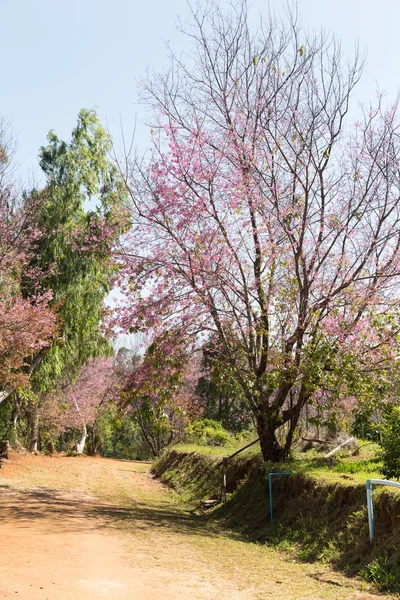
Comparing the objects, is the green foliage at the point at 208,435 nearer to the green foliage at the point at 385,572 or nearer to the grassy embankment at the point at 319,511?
the grassy embankment at the point at 319,511

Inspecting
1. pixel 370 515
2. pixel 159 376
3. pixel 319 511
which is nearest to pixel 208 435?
pixel 159 376

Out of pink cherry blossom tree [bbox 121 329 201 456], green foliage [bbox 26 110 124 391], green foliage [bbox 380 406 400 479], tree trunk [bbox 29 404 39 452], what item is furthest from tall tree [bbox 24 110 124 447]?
green foliage [bbox 380 406 400 479]

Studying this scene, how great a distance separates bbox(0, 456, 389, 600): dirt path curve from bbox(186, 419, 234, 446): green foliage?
860 cm

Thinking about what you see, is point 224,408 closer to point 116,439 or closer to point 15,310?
point 116,439

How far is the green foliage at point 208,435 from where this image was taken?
21.5 m

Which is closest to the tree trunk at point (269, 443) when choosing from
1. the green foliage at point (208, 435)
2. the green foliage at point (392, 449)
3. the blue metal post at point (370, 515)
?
the green foliage at point (392, 449)

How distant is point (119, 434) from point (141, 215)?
32.0m

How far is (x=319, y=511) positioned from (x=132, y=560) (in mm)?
3155

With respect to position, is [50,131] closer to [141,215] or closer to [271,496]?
[141,215]

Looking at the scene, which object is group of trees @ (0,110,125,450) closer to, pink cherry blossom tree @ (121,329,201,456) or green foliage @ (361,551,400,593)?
pink cherry blossom tree @ (121,329,201,456)

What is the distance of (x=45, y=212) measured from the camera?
19844 mm

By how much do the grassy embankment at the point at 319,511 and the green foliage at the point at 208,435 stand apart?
256 inches

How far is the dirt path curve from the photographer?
5.59 metres

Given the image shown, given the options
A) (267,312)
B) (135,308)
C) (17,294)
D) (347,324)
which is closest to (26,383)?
(17,294)
